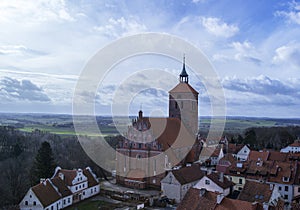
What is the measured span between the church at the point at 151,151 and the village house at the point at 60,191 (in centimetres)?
612

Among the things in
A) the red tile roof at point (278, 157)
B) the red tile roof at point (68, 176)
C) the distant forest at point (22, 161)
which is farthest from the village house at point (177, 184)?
the distant forest at point (22, 161)

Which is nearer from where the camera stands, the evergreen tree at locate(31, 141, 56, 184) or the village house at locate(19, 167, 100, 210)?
the village house at locate(19, 167, 100, 210)

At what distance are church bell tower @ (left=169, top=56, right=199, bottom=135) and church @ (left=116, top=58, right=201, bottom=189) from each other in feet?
8.53

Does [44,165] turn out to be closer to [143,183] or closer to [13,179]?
[13,179]

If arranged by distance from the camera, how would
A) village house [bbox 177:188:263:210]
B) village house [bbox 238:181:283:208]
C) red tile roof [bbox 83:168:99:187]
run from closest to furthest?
1. village house [bbox 177:188:263:210]
2. village house [bbox 238:181:283:208]
3. red tile roof [bbox 83:168:99:187]

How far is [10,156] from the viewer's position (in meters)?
57.7

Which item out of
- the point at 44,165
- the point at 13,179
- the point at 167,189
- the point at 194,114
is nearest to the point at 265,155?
the point at 194,114

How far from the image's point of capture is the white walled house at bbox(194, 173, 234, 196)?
3603cm

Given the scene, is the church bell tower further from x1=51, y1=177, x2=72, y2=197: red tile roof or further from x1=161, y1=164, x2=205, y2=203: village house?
x1=51, y1=177, x2=72, y2=197: red tile roof

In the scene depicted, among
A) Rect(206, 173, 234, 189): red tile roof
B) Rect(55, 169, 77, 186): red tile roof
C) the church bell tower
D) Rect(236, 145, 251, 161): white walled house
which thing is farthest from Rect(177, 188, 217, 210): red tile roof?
Rect(236, 145, 251, 161): white walled house

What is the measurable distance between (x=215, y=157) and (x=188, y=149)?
24.3 ft

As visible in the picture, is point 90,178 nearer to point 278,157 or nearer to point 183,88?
point 183,88

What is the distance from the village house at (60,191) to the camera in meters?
35.0

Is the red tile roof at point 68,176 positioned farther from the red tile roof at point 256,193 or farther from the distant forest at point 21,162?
the red tile roof at point 256,193
